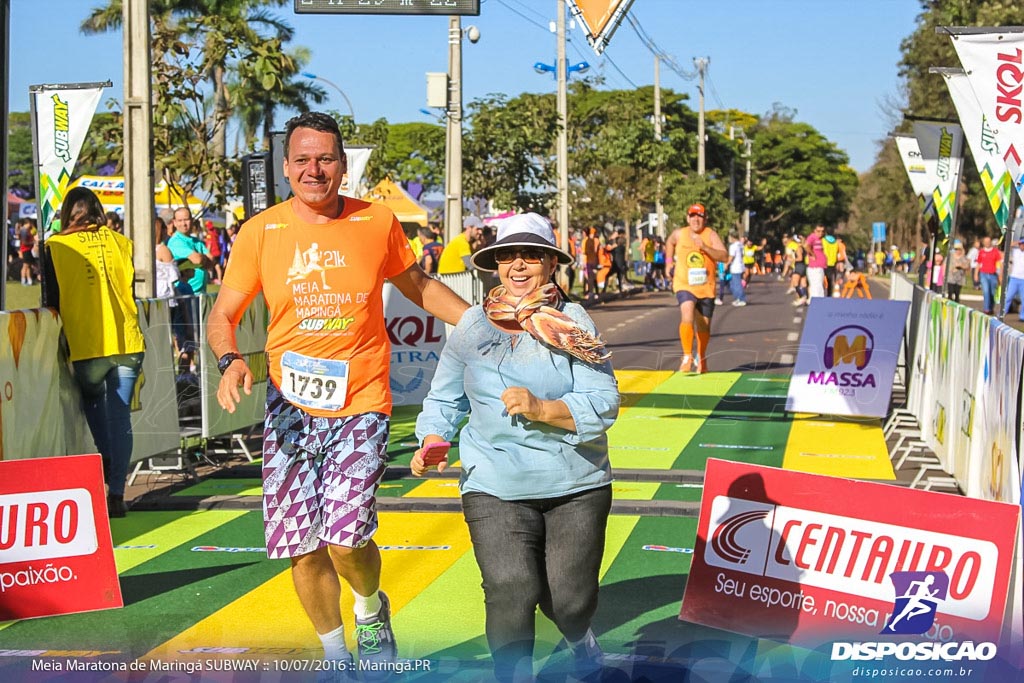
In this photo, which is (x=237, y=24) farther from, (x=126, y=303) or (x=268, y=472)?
(x=268, y=472)

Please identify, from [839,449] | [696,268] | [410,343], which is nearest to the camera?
[839,449]

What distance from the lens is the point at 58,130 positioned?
35.4ft

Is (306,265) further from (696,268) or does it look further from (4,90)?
(696,268)

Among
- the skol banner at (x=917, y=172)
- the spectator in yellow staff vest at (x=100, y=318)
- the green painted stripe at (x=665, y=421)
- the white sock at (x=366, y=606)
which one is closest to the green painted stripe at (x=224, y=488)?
the spectator in yellow staff vest at (x=100, y=318)

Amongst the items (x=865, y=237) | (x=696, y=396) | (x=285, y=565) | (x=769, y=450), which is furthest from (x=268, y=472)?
(x=865, y=237)

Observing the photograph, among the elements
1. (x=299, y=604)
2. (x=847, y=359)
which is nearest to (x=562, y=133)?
(x=847, y=359)

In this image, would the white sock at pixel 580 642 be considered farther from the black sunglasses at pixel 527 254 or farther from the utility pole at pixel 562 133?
the utility pole at pixel 562 133

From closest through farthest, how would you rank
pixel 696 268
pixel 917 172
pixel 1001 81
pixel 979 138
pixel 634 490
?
pixel 1001 81 < pixel 634 490 < pixel 979 138 < pixel 696 268 < pixel 917 172

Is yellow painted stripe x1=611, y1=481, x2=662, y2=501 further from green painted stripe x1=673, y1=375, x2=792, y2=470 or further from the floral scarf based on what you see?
the floral scarf

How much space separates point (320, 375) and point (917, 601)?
2297 mm

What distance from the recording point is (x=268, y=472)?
5.29 meters

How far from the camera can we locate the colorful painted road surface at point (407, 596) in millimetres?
5645

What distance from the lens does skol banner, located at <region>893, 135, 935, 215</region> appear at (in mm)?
15284

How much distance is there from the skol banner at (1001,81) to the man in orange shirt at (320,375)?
168 inches
